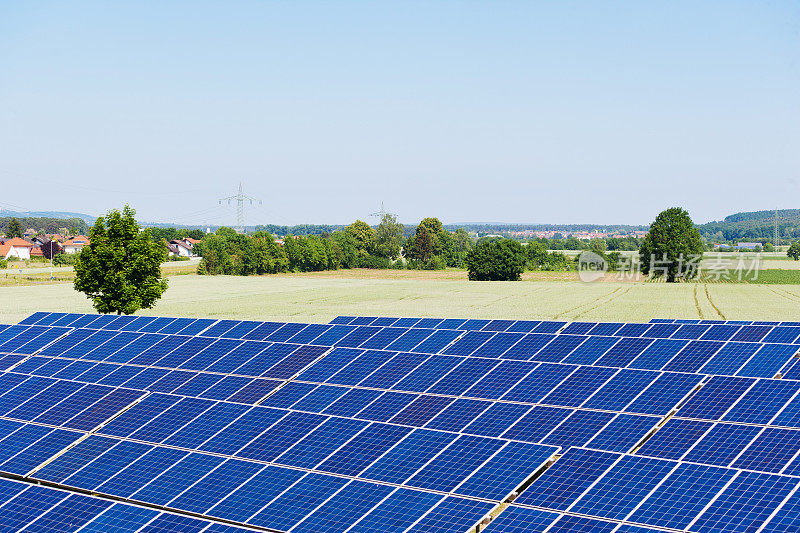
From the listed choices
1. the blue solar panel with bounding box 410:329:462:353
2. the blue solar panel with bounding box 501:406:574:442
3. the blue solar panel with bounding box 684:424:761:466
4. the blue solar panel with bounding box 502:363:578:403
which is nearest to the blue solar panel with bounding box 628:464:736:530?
the blue solar panel with bounding box 684:424:761:466

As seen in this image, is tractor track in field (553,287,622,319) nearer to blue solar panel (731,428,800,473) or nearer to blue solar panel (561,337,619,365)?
blue solar panel (561,337,619,365)

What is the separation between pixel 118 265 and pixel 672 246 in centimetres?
10320

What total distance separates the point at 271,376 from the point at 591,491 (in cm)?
1148

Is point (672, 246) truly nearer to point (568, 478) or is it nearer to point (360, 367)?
point (360, 367)

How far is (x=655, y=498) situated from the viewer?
45.1 ft

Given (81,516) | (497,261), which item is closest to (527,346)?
(81,516)

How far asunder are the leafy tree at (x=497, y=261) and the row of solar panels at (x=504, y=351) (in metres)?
115

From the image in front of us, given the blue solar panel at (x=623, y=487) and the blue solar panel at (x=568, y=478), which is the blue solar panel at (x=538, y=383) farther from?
the blue solar panel at (x=623, y=487)

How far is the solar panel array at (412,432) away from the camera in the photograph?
14.1m

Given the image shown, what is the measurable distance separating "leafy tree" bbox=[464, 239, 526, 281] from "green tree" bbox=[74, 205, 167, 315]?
9199 cm

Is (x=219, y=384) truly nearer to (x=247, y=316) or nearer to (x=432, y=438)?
(x=432, y=438)

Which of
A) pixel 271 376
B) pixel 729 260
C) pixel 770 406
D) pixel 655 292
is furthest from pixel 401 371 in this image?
pixel 729 260

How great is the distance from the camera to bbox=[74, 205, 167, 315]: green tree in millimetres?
54656

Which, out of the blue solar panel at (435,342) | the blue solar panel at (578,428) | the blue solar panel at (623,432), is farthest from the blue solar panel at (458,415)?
the blue solar panel at (435,342)
